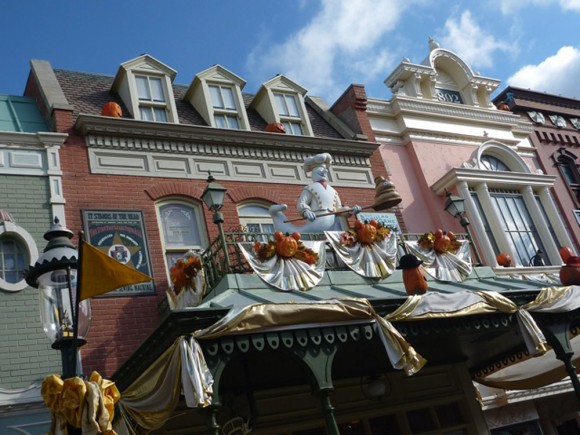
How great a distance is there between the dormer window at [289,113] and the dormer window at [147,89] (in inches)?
112

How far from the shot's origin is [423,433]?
39.3ft

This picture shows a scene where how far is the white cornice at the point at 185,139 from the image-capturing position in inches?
511

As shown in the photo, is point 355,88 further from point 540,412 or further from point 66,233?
point 66,233

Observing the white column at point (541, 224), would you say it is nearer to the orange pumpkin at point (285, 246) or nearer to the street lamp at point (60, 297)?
the orange pumpkin at point (285, 246)

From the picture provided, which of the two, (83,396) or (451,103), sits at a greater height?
(451,103)

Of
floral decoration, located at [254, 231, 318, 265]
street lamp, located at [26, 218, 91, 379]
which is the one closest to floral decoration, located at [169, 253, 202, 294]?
floral decoration, located at [254, 231, 318, 265]

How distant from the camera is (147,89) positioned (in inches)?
575

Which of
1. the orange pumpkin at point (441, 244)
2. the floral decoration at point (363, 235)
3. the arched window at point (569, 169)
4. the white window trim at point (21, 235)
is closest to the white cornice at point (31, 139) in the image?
the white window trim at point (21, 235)

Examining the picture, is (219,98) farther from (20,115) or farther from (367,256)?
(367,256)

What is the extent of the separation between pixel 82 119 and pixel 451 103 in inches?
430

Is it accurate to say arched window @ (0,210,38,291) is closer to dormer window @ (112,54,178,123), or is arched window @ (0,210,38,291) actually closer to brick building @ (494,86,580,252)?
dormer window @ (112,54,178,123)

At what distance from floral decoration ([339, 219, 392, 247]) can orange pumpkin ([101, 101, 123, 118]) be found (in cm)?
571

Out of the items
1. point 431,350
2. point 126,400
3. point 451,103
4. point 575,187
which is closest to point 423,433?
point 431,350

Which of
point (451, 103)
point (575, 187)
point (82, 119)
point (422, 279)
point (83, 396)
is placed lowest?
point (83, 396)
